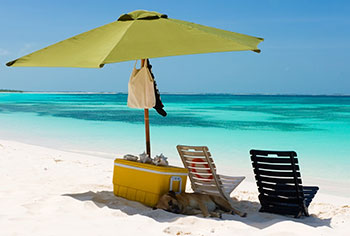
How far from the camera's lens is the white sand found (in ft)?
11.6

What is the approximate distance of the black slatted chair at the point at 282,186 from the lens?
418 centimetres

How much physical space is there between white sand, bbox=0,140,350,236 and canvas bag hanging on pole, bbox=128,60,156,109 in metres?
1.05

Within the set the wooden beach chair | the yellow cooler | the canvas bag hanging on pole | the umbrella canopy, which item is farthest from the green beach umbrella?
the yellow cooler

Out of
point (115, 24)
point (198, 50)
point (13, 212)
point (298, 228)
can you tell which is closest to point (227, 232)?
point (298, 228)

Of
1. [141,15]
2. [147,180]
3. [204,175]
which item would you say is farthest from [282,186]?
[141,15]

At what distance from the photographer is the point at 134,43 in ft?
13.6

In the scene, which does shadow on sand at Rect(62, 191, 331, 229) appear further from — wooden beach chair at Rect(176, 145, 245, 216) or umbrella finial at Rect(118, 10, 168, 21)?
umbrella finial at Rect(118, 10, 168, 21)

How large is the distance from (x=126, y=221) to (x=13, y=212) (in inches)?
40.3

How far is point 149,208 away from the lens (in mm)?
4363

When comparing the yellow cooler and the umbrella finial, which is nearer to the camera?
the yellow cooler

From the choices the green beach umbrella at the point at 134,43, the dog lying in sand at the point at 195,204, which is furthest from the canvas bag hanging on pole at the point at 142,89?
the dog lying in sand at the point at 195,204

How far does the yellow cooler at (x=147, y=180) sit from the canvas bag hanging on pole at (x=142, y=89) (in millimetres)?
637

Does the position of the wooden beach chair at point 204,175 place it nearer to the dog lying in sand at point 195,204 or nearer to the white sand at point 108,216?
the dog lying in sand at point 195,204

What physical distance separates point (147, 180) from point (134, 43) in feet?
4.51
